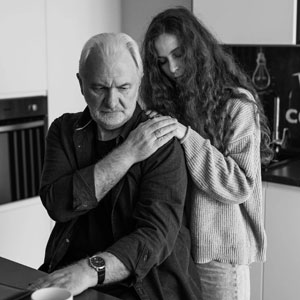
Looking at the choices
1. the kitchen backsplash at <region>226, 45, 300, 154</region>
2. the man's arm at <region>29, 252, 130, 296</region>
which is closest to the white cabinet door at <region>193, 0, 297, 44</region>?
the kitchen backsplash at <region>226, 45, 300, 154</region>

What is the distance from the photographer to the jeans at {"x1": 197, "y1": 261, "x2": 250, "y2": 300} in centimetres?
183

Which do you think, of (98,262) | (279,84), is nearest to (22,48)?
(279,84)

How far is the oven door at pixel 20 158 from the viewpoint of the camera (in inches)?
114

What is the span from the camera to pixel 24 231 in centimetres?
300

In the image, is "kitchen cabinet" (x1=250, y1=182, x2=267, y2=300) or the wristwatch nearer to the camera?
the wristwatch

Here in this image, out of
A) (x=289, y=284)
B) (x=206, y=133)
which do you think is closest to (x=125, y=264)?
(x=206, y=133)

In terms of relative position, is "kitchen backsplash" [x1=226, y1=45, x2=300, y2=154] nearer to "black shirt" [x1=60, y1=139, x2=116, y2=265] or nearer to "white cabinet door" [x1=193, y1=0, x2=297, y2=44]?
"white cabinet door" [x1=193, y1=0, x2=297, y2=44]

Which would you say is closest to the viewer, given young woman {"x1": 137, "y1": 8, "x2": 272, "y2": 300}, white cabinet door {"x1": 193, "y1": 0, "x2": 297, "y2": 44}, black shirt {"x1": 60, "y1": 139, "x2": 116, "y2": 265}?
black shirt {"x1": 60, "y1": 139, "x2": 116, "y2": 265}

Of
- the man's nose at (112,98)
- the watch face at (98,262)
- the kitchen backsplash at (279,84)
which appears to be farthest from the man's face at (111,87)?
the kitchen backsplash at (279,84)

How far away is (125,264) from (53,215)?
280 millimetres

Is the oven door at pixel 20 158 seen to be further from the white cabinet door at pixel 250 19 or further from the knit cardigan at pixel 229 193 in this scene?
the knit cardigan at pixel 229 193

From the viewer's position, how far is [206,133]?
6.01 ft

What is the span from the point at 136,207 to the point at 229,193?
316 millimetres

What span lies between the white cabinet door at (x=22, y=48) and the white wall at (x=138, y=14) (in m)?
0.55
